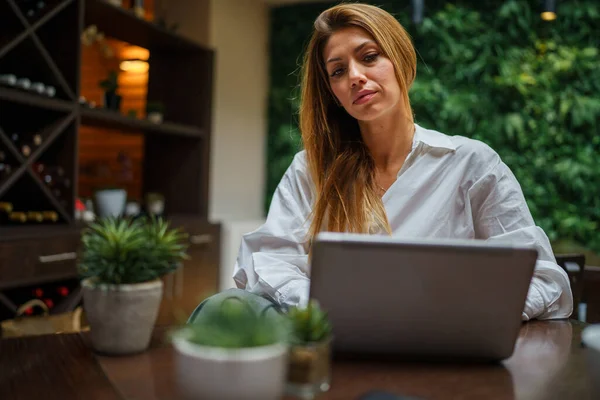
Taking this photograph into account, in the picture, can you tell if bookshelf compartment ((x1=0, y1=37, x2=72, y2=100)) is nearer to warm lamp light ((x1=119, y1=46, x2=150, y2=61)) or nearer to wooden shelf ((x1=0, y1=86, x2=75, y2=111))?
wooden shelf ((x1=0, y1=86, x2=75, y2=111))

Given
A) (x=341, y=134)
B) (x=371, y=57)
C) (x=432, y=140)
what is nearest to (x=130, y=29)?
(x=341, y=134)

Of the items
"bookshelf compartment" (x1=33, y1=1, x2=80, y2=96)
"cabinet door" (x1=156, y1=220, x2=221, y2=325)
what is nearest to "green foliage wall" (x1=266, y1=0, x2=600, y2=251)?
"cabinet door" (x1=156, y1=220, x2=221, y2=325)

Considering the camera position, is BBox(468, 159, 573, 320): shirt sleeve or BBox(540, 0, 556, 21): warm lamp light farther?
BBox(540, 0, 556, 21): warm lamp light

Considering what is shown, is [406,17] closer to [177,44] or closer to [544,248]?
[177,44]

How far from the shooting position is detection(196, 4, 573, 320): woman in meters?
1.40

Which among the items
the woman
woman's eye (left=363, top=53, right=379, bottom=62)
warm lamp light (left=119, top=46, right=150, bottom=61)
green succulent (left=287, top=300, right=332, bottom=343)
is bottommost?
green succulent (left=287, top=300, right=332, bottom=343)

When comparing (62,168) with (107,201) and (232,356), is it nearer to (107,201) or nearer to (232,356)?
(107,201)

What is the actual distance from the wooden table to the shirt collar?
2.11ft

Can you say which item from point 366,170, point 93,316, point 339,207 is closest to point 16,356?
point 93,316

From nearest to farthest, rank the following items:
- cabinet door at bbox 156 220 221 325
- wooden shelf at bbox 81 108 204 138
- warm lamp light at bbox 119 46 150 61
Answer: wooden shelf at bbox 81 108 204 138, cabinet door at bbox 156 220 221 325, warm lamp light at bbox 119 46 150 61

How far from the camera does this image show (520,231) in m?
1.31

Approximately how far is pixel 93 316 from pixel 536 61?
406 centimetres

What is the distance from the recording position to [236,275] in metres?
1.34

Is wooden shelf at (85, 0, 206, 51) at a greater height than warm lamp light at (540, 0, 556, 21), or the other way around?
warm lamp light at (540, 0, 556, 21)
